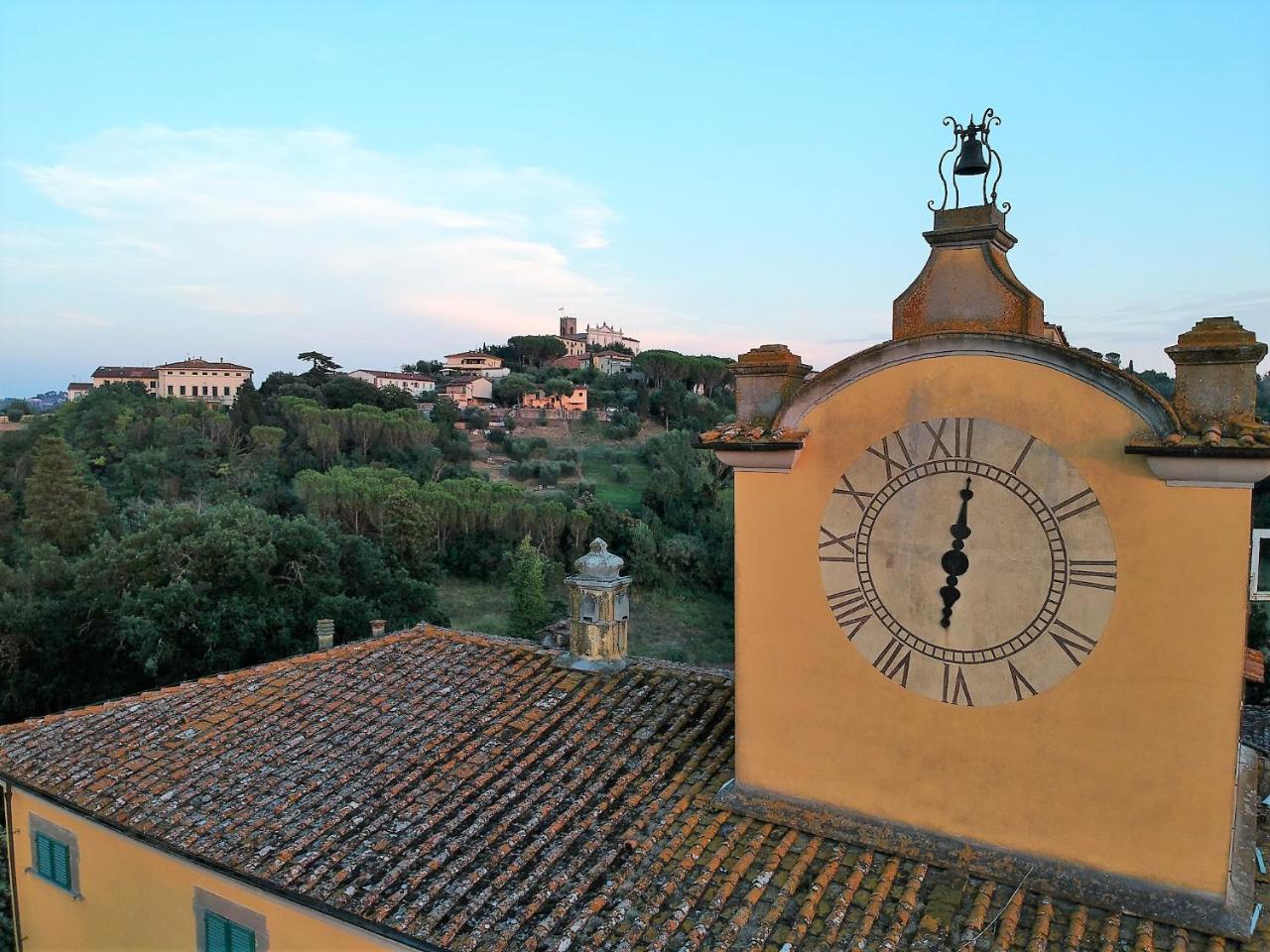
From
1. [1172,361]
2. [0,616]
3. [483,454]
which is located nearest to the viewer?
[1172,361]

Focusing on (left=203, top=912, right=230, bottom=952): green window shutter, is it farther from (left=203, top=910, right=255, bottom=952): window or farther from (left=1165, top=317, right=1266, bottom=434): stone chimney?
(left=1165, top=317, right=1266, bottom=434): stone chimney

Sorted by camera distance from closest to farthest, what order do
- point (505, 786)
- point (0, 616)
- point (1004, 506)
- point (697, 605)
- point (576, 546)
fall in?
point (1004, 506) → point (505, 786) → point (0, 616) → point (697, 605) → point (576, 546)

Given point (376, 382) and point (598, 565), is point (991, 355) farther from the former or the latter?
point (376, 382)

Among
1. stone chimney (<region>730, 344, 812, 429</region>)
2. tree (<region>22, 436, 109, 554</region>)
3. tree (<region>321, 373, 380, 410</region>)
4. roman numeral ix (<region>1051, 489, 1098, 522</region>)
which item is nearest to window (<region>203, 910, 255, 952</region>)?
stone chimney (<region>730, 344, 812, 429</region>)

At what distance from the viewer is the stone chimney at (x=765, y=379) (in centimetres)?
607

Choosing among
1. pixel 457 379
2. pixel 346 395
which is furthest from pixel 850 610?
pixel 457 379

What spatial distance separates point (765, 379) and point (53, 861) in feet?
26.6

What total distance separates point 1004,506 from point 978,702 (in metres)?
1.24

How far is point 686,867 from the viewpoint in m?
5.51

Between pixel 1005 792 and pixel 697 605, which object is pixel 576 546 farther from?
pixel 1005 792

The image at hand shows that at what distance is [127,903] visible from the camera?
293 inches

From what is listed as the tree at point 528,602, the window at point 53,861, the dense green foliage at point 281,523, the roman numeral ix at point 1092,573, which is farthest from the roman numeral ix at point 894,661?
the tree at point 528,602

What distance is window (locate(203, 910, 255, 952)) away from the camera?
257 inches

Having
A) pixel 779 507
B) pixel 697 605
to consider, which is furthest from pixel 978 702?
pixel 697 605
